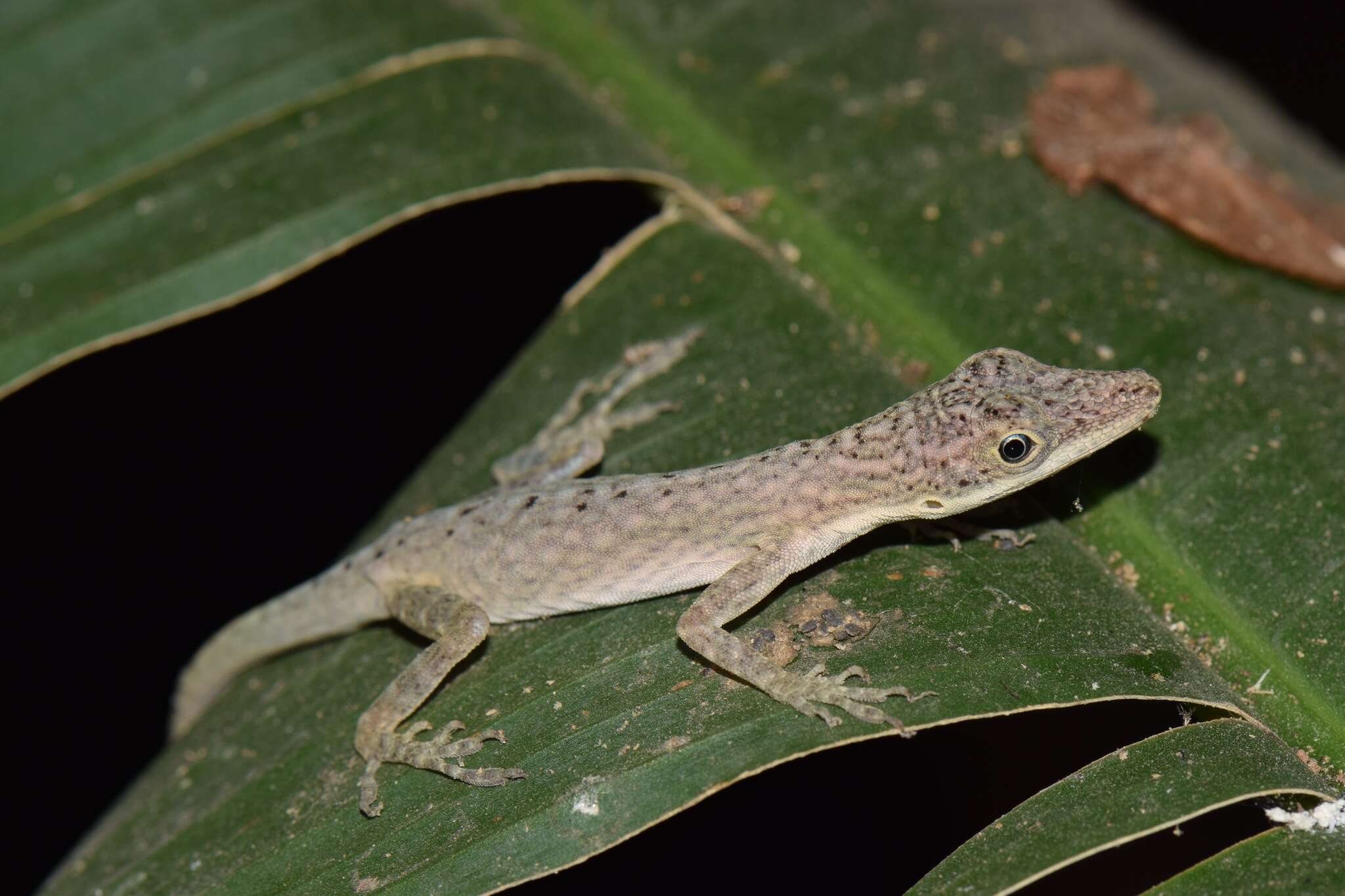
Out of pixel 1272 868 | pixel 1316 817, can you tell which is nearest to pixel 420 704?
pixel 1272 868

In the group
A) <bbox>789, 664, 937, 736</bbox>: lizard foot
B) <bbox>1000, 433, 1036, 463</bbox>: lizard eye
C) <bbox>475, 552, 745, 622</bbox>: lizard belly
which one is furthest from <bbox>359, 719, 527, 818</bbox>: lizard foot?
<bbox>1000, 433, 1036, 463</bbox>: lizard eye

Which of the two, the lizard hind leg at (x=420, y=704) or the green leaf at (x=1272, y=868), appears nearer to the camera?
the green leaf at (x=1272, y=868)

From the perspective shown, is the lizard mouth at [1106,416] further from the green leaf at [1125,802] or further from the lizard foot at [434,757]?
the lizard foot at [434,757]

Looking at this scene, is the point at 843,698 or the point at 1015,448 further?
the point at 1015,448

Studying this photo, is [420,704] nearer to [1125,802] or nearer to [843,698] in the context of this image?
[843,698]

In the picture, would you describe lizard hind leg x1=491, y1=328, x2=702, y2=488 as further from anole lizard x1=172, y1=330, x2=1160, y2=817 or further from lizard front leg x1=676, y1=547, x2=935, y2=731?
lizard front leg x1=676, y1=547, x2=935, y2=731

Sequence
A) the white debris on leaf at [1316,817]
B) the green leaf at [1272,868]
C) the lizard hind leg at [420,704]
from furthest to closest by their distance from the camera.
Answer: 1. the lizard hind leg at [420,704]
2. the white debris on leaf at [1316,817]
3. the green leaf at [1272,868]

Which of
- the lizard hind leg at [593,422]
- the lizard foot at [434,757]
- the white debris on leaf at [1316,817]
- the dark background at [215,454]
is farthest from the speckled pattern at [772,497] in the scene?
the dark background at [215,454]

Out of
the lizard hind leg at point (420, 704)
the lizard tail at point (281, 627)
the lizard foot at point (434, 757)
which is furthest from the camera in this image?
the lizard tail at point (281, 627)
